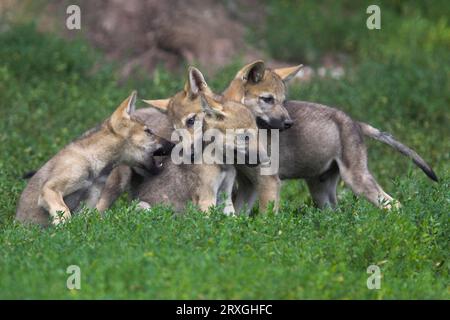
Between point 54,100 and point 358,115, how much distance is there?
3855 mm

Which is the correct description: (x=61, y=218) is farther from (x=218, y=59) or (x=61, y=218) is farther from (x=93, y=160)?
(x=218, y=59)

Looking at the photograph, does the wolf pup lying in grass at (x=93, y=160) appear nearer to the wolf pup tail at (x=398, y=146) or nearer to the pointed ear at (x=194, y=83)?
the pointed ear at (x=194, y=83)

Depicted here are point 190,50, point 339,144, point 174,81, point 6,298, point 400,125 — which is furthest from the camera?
point 190,50

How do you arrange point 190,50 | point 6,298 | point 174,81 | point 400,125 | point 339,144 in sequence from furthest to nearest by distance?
1. point 190,50
2. point 174,81
3. point 400,125
4. point 339,144
5. point 6,298

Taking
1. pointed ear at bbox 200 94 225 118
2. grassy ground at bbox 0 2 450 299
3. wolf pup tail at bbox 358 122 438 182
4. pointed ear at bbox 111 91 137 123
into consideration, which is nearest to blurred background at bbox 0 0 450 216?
grassy ground at bbox 0 2 450 299

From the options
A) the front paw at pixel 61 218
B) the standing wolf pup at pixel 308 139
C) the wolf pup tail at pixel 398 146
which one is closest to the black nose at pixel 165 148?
the standing wolf pup at pixel 308 139

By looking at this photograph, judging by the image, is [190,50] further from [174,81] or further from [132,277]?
[132,277]

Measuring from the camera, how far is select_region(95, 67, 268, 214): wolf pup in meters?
9.50

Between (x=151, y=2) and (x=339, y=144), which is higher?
(x=151, y=2)

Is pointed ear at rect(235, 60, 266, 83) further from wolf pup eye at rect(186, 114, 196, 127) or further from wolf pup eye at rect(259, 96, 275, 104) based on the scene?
wolf pup eye at rect(186, 114, 196, 127)

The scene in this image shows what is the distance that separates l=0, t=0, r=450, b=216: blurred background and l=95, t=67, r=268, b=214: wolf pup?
74.6 inches

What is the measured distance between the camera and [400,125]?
1405cm
